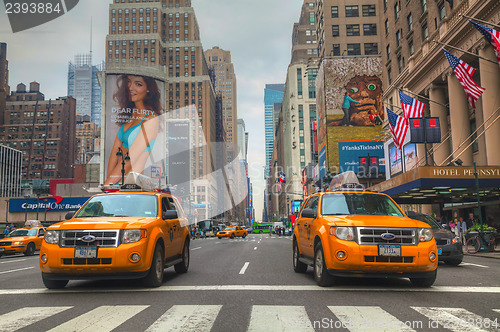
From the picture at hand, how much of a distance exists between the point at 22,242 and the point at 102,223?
17.7m

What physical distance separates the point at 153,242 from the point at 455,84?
90.5ft

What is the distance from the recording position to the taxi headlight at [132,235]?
7.57m

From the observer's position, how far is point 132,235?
7.64 meters

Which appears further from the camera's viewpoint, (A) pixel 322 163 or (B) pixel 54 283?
(A) pixel 322 163

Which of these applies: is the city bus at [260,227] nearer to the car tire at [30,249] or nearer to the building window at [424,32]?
the building window at [424,32]

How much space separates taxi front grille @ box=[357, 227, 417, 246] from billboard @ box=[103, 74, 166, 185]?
91.7 metres

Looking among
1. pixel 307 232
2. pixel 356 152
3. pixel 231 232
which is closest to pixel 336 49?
pixel 356 152

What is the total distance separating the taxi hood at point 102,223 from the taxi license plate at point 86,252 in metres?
0.36

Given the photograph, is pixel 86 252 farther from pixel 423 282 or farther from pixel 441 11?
pixel 441 11

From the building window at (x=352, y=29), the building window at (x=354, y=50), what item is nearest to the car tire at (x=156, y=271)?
the building window at (x=354, y=50)

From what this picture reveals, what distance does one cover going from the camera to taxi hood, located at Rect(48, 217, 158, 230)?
24.9 feet

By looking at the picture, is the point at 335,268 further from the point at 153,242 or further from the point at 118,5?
the point at 118,5

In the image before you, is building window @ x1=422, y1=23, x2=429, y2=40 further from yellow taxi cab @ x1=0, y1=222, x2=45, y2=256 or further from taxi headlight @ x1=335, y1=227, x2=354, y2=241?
taxi headlight @ x1=335, y1=227, x2=354, y2=241

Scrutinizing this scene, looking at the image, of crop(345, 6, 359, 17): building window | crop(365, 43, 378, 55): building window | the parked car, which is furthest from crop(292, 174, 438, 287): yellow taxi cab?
crop(345, 6, 359, 17): building window
